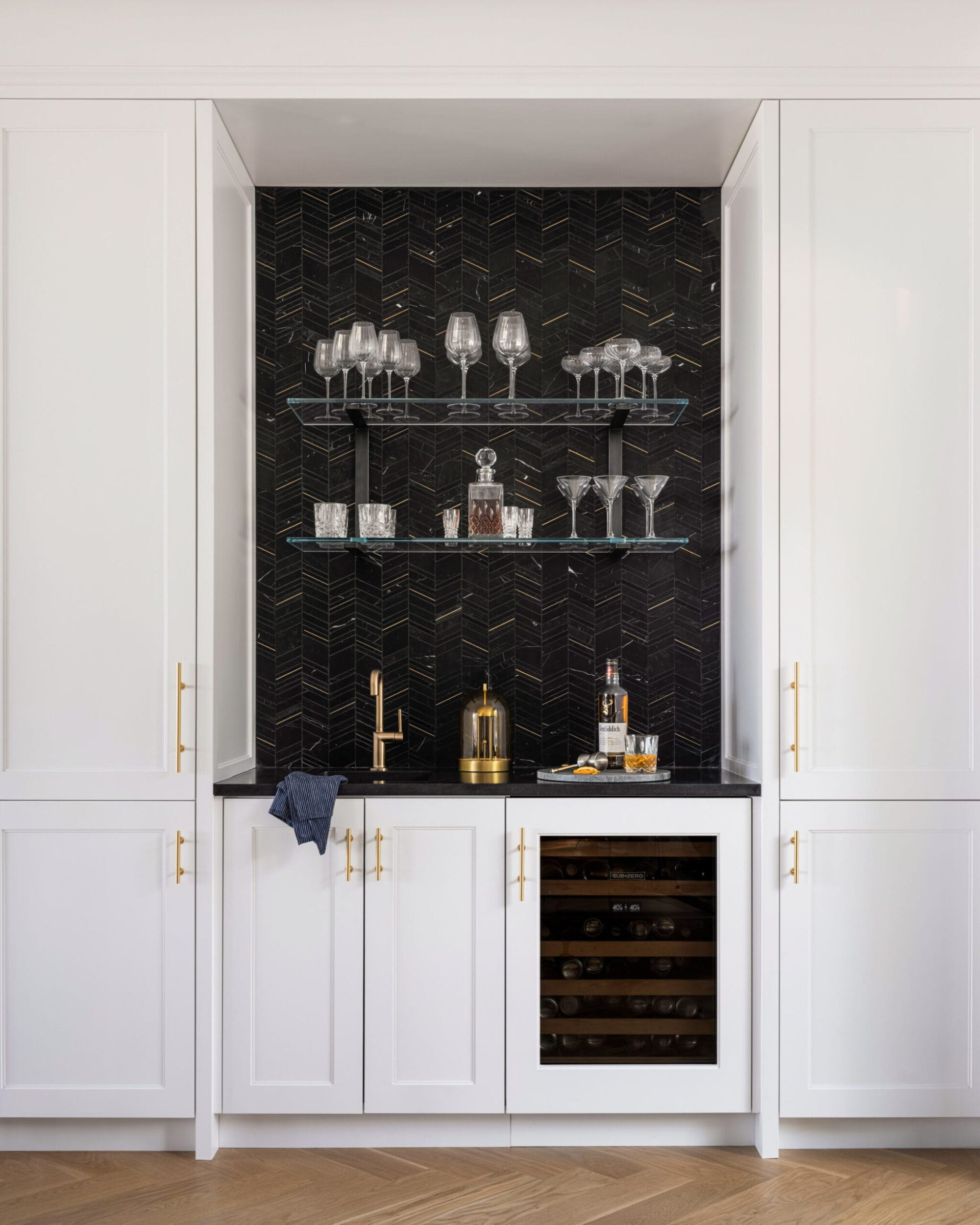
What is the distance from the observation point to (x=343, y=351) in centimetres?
288

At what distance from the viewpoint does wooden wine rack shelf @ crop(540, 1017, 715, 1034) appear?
2652 millimetres

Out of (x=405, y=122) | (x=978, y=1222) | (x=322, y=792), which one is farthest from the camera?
(x=405, y=122)

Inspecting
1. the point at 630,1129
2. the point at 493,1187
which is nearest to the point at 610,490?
the point at 630,1129

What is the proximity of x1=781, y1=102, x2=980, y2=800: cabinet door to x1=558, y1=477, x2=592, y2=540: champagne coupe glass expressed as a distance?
1.91 feet

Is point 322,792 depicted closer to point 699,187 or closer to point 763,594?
point 763,594

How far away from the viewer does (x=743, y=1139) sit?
2.70 m

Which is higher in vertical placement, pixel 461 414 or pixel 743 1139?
pixel 461 414

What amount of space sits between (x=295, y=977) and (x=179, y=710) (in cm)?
75

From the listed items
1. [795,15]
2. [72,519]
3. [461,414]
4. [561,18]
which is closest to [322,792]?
[72,519]

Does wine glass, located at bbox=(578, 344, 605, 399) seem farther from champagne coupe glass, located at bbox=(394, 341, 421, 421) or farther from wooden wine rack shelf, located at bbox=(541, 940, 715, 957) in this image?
wooden wine rack shelf, located at bbox=(541, 940, 715, 957)

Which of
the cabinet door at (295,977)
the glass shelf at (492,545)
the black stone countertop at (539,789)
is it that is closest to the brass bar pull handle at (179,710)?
the black stone countertop at (539,789)

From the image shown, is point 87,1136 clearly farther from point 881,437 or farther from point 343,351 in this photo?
point 881,437

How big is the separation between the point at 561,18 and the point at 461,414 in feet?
3.49

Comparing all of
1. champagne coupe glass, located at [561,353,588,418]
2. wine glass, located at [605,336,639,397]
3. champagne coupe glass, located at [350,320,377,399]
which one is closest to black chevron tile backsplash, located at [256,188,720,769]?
champagne coupe glass, located at [561,353,588,418]
